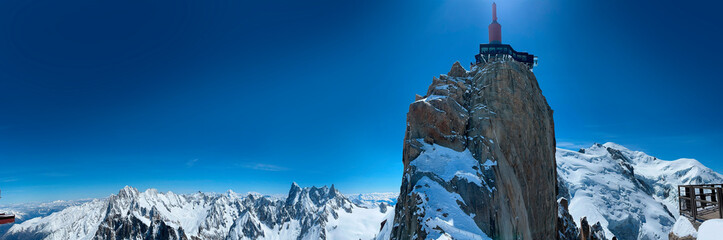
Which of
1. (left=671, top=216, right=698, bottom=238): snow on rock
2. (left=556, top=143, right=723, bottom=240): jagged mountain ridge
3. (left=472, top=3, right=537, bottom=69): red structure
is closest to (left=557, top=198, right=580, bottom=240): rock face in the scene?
(left=472, top=3, right=537, bottom=69): red structure

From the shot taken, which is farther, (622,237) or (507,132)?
(622,237)

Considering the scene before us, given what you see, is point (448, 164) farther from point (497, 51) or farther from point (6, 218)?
point (497, 51)

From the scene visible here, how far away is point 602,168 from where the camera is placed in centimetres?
18875

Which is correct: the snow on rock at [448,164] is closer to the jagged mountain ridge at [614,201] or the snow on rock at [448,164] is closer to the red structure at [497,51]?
the red structure at [497,51]

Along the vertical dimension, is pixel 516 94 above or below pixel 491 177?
above

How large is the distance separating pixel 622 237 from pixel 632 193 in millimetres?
37440

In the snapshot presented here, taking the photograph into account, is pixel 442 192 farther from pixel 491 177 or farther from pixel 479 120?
pixel 479 120

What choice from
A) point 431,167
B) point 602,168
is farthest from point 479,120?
point 602,168

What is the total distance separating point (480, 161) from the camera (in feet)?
118

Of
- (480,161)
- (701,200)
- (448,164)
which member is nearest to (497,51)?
(480,161)

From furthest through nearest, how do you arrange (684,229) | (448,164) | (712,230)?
1. (448,164)
2. (684,229)
3. (712,230)

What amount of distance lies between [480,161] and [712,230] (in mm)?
24991

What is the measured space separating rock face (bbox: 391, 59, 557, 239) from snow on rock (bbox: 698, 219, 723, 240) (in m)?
17.5

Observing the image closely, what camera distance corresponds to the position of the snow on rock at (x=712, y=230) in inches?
416
